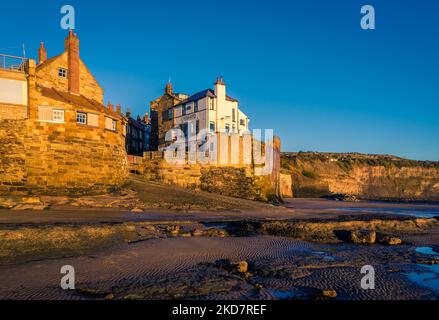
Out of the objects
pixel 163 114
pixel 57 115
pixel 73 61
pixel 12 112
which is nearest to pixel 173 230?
pixel 57 115

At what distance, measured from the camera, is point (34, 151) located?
2367 cm

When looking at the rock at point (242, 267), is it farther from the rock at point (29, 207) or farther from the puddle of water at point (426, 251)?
the rock at point (29, 207)

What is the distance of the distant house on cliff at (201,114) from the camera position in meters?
44.8

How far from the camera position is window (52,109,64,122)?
24.6 meters

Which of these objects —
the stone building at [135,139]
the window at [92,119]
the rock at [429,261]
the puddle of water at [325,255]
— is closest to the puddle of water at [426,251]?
the rock at [429,261]

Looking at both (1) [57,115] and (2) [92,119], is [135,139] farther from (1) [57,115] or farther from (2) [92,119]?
(1) [57,115]

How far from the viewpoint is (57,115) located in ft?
81.5

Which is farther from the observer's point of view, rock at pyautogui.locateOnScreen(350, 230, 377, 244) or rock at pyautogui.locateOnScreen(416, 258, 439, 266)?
rock at pyautogui.locateOnScreen(350, 230, 377, 244)

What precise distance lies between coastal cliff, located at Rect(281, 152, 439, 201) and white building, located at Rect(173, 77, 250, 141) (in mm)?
22301

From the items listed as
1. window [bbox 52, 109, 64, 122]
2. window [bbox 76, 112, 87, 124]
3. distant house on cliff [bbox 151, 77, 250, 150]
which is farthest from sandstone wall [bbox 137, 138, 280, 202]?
window [bbox 52, 109, 64, 122]

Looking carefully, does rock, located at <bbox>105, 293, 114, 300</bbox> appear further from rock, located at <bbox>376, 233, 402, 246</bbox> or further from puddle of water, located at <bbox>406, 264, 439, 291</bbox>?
rock, located at <bbox>376, 233, 402, 246</bbox>

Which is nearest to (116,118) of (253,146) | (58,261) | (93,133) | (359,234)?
(93,133)

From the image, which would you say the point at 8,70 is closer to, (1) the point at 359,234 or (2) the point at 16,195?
(2) the point at 16,195
